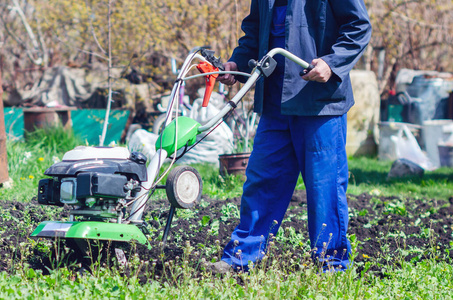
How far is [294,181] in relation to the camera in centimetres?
324

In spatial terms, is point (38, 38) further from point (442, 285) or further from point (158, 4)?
point (442, 285)

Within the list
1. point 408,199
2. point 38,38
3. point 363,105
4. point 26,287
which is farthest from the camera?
point 38,38

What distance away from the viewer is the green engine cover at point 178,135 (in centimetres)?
287

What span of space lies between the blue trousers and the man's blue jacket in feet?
0.29

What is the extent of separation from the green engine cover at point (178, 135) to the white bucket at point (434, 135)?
6.47m

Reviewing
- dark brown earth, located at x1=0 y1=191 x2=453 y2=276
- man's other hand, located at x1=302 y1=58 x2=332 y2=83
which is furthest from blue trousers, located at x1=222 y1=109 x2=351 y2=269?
man's other hand, located at x1=302 y1=58 x2=332 y2=83

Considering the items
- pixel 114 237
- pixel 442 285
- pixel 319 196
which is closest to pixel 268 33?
pixel 319 196

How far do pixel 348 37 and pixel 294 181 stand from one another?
847mm

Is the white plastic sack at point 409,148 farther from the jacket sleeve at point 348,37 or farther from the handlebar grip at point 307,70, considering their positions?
the handlebar grip at point 307,70

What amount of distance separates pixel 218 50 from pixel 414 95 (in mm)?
3457

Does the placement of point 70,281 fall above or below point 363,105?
below

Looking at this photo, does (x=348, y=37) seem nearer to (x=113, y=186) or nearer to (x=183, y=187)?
(x=183, y=187)

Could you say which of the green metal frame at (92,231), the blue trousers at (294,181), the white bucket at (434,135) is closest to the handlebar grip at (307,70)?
the blue trousers at (294,181)

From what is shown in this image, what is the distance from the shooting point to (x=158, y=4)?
913 centimetres
